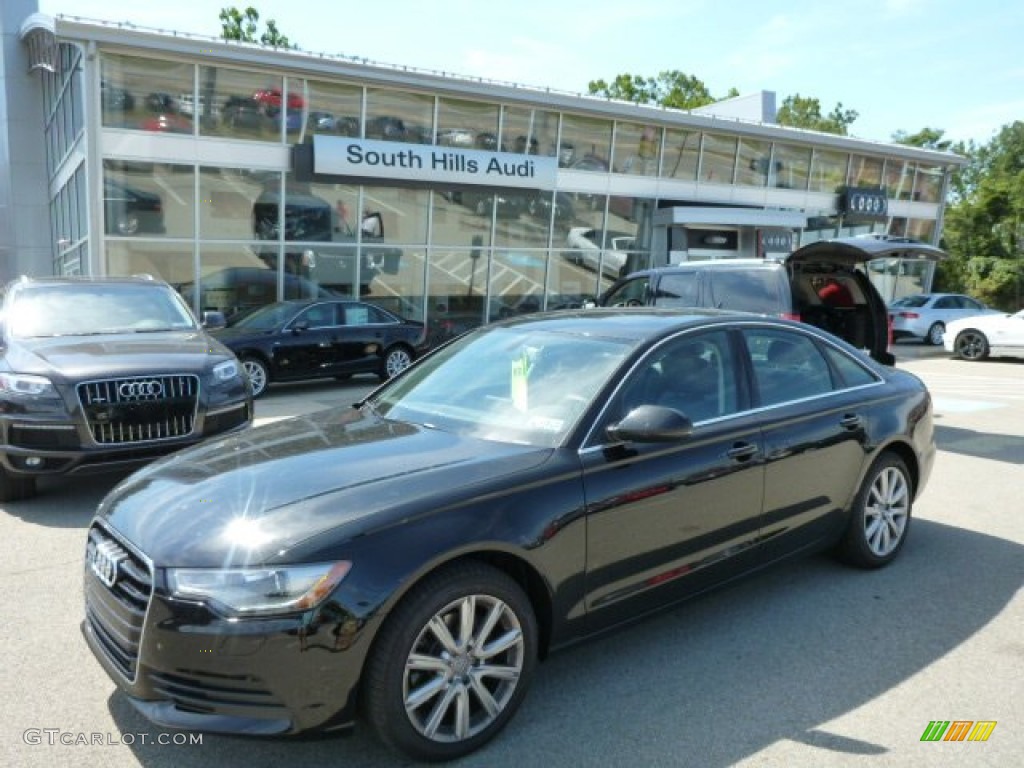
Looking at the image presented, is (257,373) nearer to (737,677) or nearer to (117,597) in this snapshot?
(117,597)

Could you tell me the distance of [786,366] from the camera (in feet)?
14.4

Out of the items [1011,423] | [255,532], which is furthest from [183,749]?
[1011,423]

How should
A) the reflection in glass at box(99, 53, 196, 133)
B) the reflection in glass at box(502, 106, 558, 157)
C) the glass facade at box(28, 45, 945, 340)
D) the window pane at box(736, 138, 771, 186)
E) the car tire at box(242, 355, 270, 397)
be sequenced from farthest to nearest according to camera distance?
the window pane at box(736, 138, 771, 186) → the reflection in glass at box(502, 106, 558, 157) → the glass facade at box(28, 45, 945, 340) → the reflection in glass at box(99, 53, 196, 133) → the car tire at box(242, 355, 270, 397)

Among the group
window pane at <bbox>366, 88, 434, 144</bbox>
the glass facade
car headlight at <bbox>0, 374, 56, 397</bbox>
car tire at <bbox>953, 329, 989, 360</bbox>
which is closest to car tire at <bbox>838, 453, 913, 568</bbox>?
car headlight at <bbox>0, 374, 56, 397</bbox>

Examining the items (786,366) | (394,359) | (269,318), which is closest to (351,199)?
(394,359)

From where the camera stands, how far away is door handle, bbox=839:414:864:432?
4.43 metres

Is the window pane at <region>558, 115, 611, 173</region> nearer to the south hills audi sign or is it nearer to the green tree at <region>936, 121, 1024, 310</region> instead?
the south hills audi sign

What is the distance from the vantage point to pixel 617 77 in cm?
5881

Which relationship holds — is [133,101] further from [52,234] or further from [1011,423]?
[1011,423]

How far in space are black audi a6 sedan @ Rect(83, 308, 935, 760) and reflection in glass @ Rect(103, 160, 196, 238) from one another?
13529mm

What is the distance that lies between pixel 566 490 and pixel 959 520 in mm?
4023

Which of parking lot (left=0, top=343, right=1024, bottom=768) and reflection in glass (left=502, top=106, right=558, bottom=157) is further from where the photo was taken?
reflection in glass (left=502, top=106, right=558, bottom=157)

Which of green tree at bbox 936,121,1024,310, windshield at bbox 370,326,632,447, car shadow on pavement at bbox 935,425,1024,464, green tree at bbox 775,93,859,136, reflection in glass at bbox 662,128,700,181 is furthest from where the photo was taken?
green tree at bbox 775,93,859,136

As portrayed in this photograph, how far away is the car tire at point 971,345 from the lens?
18391 millimetres
